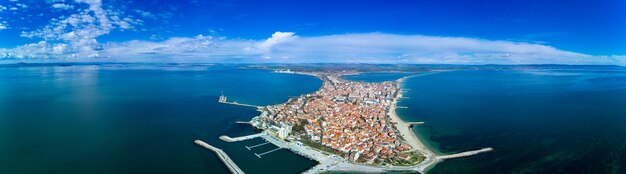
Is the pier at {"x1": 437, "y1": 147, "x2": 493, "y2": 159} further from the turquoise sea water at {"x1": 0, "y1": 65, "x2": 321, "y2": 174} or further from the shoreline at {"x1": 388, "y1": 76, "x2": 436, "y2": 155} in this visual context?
the turquoise sea water at {"x1": 0, "y1": 65, "x2": 321, "y2": 174}

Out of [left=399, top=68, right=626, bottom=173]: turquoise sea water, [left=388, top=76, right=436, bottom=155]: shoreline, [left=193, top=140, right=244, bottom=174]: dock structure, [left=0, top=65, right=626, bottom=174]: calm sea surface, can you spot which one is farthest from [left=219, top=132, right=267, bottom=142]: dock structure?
[left=399, top=68, right=626, bottom=173]: turquoise sea water

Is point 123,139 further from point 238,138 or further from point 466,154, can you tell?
point 466,154

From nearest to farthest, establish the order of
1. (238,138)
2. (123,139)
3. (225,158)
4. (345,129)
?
(225,158) < (123,139) < (238,138) < (345,129)

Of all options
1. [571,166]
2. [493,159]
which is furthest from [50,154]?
[571,166]

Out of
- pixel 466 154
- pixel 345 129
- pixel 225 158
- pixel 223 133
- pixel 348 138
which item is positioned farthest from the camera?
pixel 345 129

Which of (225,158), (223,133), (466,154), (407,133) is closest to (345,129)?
(407,133)

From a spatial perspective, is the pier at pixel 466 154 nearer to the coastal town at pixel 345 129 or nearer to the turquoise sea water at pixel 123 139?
the coastal town at pixel 345 129

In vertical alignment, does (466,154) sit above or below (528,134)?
below
